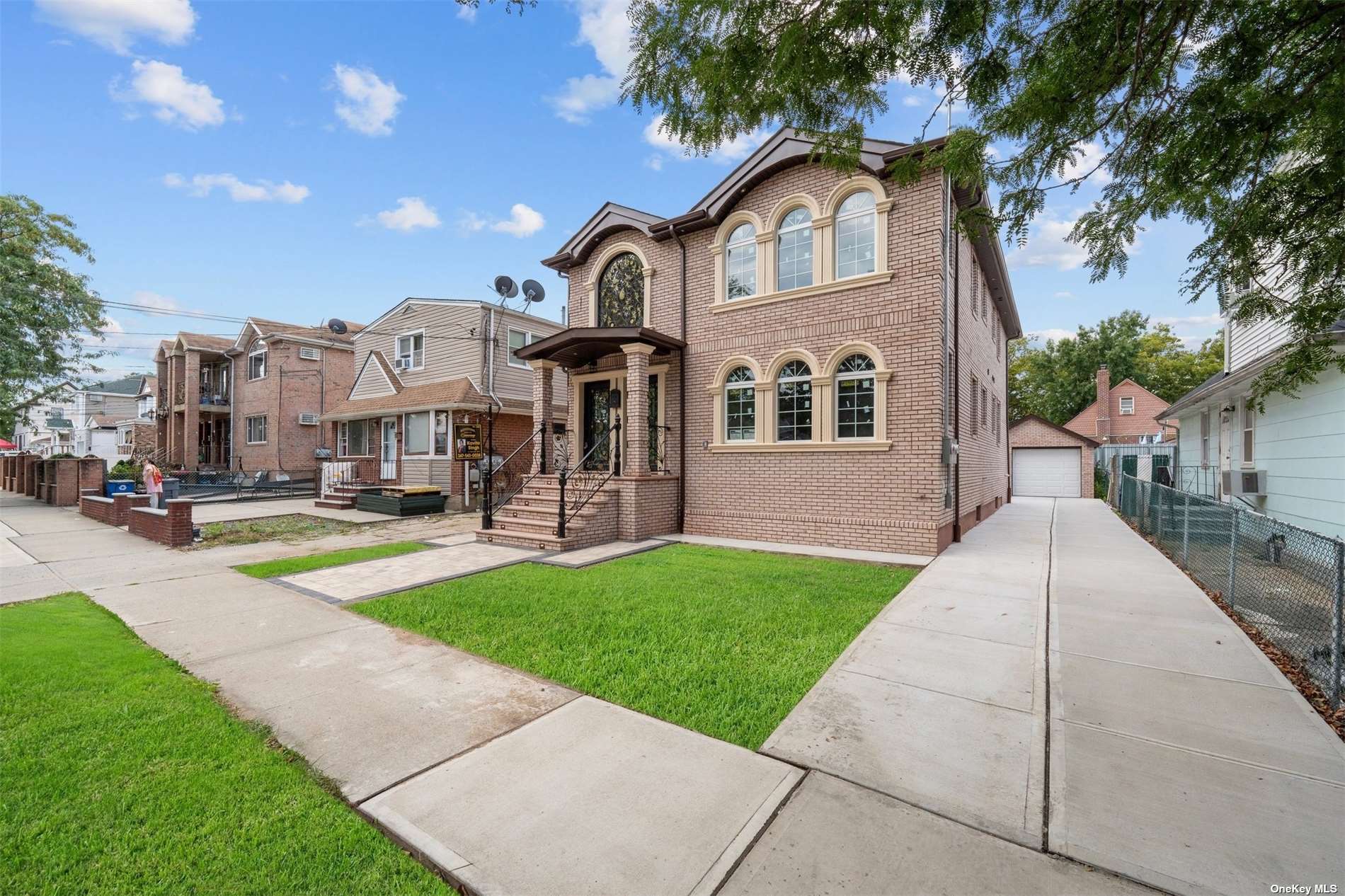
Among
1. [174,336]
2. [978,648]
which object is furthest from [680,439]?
[174,336]

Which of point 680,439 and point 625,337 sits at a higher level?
point 625,337

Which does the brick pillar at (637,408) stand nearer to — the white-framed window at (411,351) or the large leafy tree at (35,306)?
the white-framed window at (411,351)

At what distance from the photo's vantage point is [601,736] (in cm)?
307

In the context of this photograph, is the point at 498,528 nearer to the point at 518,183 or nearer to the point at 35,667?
the point at 35,667

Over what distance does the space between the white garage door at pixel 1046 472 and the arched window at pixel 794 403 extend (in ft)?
58.2

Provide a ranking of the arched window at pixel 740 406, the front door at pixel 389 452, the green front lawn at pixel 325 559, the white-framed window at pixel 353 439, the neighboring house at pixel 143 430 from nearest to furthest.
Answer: the green front lawn at pixel 325 559
the arched window at pixel 740 406
the front door at pixel 389 452
the white-framed window at pixel 353 439
the neighboring house at pixel 143 430

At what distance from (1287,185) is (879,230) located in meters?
5.79

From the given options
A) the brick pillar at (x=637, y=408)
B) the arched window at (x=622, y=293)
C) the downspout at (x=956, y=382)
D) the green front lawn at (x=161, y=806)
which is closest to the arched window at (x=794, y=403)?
the brick pillar at (x=637, y=408)

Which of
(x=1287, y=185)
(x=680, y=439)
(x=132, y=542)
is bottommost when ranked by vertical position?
(x=132, y=542)

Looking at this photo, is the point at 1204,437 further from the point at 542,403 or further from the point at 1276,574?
the point at 542,403

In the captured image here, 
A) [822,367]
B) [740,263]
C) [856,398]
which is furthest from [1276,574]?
[740,263]

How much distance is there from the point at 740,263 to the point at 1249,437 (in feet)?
34.5

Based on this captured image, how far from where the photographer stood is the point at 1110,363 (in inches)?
1612

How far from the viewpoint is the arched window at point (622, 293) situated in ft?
38.7
